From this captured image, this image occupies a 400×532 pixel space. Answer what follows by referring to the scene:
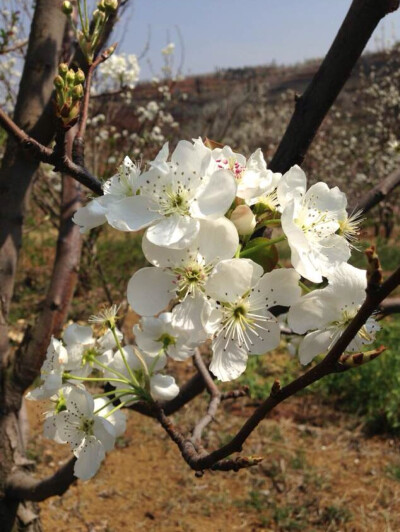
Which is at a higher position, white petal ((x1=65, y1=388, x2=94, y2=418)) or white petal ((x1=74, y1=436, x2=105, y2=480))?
white petal ((x1=65, y1=388, x2=94, y2=418))

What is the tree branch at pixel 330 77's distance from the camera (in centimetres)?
115

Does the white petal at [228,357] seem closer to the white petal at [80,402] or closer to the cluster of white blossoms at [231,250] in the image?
the cluster of white blossoms at [231,250]

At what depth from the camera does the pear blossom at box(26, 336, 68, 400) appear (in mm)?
1080

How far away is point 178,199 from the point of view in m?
0.81

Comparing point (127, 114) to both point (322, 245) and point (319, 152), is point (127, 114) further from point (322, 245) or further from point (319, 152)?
point (322, 245)

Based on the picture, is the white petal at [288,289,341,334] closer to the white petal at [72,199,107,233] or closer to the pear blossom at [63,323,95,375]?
Answer: the white petal at [72,199,107,233]

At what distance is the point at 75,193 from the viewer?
219 centimetres

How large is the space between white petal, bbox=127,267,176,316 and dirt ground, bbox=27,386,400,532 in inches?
72.3

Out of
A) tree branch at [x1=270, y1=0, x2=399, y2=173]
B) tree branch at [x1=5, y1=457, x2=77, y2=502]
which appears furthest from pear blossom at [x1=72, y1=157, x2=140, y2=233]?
tree branch at [x1=5, y1=457, x2=77, y2=502]

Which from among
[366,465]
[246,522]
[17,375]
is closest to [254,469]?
[246,522]

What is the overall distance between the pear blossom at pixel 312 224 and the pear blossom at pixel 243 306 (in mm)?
41

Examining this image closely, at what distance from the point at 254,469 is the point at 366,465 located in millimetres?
704

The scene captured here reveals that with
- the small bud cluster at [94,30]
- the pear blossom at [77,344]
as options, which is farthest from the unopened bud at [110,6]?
the pear blossom at [77,344]

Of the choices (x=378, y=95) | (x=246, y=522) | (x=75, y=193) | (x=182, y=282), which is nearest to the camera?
(x=182, y=282)
